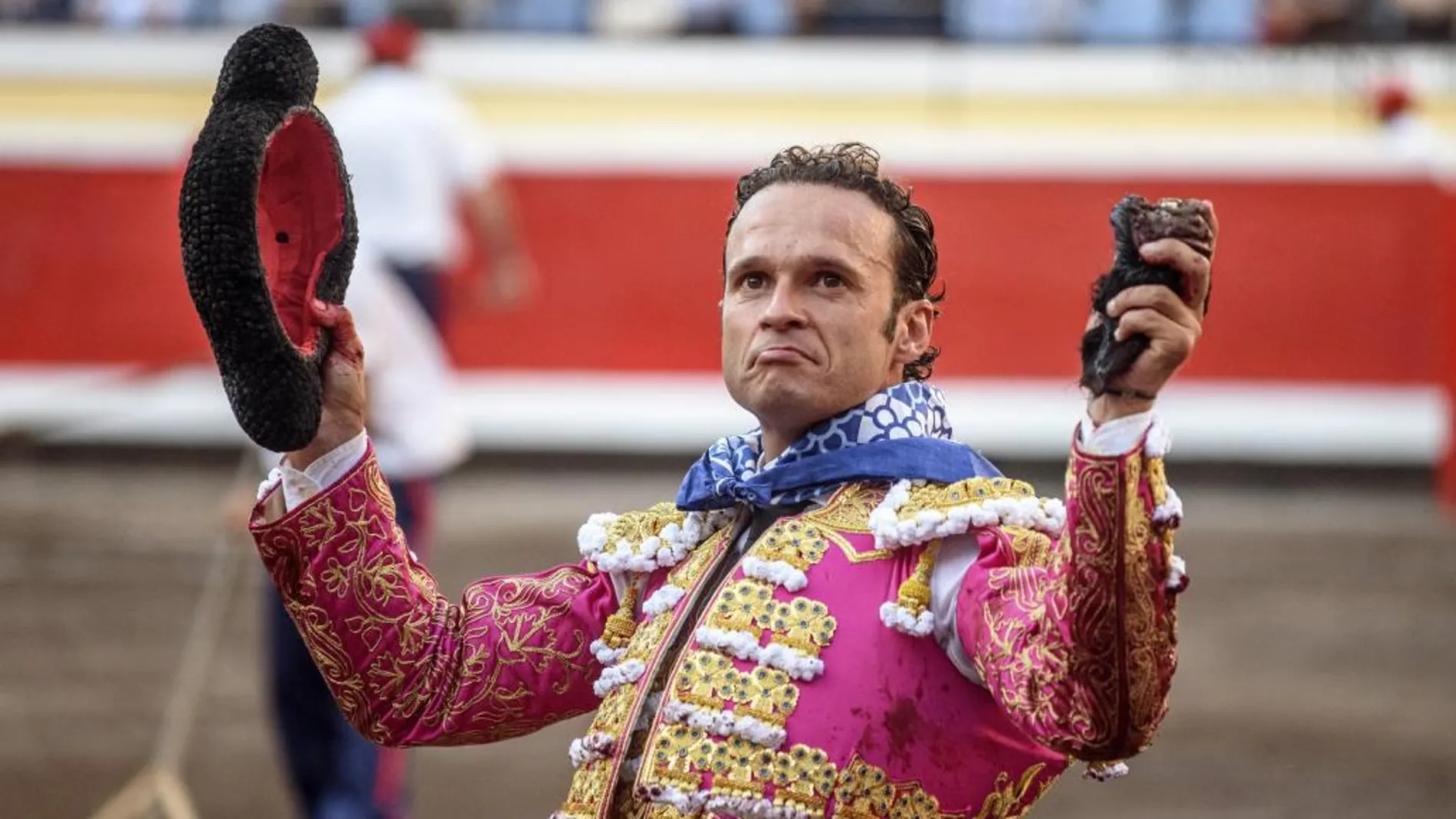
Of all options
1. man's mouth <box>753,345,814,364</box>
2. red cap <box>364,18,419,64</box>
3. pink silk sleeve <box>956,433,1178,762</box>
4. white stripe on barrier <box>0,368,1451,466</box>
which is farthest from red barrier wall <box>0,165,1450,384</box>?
pink silk sleeve <box>956,433,1178,762</box>

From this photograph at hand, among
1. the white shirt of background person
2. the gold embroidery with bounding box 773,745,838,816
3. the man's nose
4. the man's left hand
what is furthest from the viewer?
the white shirt of background person

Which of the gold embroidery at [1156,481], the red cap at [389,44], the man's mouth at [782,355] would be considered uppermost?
the red cap at [389,44]

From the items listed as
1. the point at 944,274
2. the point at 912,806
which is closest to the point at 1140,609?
the point at 912,806

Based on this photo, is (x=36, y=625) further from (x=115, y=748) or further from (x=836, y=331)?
(x=836, y=331)

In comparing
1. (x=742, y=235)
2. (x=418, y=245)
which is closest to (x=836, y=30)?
(x=418, y=245)

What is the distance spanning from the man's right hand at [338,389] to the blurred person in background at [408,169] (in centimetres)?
451

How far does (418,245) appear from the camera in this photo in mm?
7109

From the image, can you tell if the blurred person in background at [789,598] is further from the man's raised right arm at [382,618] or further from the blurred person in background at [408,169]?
the blurred person in background at [408,169]

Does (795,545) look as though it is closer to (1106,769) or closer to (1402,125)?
(1106,769)

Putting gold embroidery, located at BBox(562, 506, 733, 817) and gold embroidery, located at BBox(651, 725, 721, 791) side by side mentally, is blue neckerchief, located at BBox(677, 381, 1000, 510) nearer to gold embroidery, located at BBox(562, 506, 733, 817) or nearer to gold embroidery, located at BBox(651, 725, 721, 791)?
gold embroidery, located at BBox(562, 506, 733, 817)

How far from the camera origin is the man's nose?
85.2 inches

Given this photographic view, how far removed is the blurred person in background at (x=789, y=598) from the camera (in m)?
2.07

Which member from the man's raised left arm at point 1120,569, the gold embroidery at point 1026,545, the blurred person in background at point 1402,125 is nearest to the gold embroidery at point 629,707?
the gold embroidery at point 1026,545

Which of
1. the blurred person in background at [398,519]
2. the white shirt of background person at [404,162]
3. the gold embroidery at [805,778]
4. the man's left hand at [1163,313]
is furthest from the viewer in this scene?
the white shirt of background person at [404,162]
